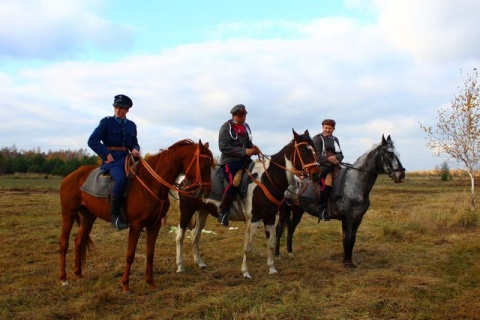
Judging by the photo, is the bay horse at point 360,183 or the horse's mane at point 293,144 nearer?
the horse's mane at point 293,144

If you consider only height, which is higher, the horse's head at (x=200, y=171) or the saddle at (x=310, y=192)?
the horse's head at (x=200, y=171)

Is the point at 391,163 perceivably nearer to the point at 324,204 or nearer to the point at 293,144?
the point at 324,204

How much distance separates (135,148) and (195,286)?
2512mm

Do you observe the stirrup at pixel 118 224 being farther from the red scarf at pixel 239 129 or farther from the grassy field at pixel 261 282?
the red scarf at pixel 239 129

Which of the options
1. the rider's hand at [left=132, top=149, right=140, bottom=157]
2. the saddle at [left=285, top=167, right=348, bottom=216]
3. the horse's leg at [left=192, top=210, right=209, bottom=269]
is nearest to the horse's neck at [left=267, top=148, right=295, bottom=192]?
the saddle at [left=285, top=167, right=348, bottom=216]

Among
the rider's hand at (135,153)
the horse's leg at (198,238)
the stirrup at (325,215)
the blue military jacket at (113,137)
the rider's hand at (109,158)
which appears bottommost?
the horse's leg at (198,238)

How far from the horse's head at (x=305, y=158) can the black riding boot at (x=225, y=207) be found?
4.29ft

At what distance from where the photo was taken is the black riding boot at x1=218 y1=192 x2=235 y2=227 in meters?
7.02

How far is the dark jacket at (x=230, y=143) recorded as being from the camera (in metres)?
6.91

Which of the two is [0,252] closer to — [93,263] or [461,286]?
[93,263]

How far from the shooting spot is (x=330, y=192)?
783cm

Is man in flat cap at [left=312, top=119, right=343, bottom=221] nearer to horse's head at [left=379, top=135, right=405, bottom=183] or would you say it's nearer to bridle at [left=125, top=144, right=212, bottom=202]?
horse's head at [left=379, top=135, right=405, bottom=183]

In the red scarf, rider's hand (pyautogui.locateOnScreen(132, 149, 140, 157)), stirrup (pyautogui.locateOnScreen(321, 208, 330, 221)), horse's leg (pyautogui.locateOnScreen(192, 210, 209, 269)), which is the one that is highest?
the red scarf

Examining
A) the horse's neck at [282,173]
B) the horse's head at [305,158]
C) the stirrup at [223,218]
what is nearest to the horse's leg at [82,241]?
the stirrup at [223,218]
